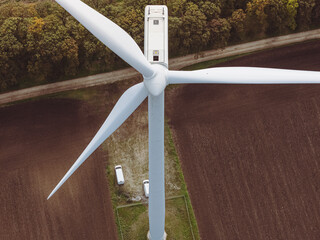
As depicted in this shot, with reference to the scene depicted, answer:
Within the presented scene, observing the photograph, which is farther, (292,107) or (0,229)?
(292,107)

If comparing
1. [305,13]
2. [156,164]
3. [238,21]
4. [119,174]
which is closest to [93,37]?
[119,174]

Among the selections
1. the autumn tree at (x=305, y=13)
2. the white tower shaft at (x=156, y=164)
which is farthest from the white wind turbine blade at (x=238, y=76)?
the autumn tree at (x=305, y=13)

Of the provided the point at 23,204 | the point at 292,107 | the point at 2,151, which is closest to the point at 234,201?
the point at 292,107

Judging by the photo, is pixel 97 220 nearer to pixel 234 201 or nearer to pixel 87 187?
pixel 87 187

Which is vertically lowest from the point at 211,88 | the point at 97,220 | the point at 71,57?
the point at 97,220

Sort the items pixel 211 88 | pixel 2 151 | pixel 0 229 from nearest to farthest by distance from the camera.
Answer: pixel 0 229
pixel 2 151
pixel 211 88

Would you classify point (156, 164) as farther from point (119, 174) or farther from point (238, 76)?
point (119, 174)

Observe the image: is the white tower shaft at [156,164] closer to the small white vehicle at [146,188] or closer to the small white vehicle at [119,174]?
the small white vehicle at [146,188]
